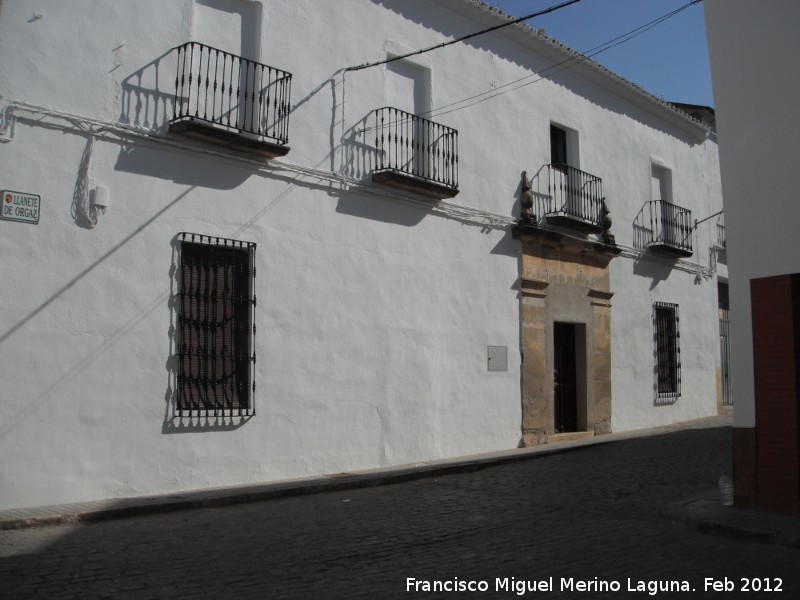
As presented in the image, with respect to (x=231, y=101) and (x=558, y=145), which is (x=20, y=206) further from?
(x=558, y=145)

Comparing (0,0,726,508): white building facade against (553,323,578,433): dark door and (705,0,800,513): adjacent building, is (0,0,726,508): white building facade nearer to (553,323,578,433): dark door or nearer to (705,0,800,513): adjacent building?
(553,323,578,433): dark door

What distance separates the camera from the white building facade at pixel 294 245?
7426 millimetres

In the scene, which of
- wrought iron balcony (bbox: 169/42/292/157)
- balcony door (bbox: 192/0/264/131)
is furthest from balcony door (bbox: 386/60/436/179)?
balcony door (bbox: 192/0/264/131)

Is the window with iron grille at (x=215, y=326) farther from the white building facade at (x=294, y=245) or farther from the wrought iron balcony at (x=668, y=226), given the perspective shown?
the wrought iron balcony at (x=668, y=226)

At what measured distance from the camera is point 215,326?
28.0ft

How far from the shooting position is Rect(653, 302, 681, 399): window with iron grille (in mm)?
15148

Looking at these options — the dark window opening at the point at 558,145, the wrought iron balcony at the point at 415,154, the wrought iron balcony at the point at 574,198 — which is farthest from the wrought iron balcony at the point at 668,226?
the wrought iron balcony at the point at 415,154

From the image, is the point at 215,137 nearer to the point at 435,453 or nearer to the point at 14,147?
the point at 14,147

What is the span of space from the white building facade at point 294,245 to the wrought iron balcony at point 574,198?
55 millimetres

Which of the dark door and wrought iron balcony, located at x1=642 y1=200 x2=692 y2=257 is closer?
the dark door

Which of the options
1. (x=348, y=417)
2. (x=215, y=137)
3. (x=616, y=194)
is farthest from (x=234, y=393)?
(x=616, y=194)

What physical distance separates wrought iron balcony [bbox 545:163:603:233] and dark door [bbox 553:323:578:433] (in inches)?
68.3

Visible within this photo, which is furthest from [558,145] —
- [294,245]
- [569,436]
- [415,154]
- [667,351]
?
[294,245]

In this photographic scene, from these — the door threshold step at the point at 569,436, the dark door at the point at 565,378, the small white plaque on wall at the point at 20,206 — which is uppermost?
the small white plaque on wall at the point at 20,206
